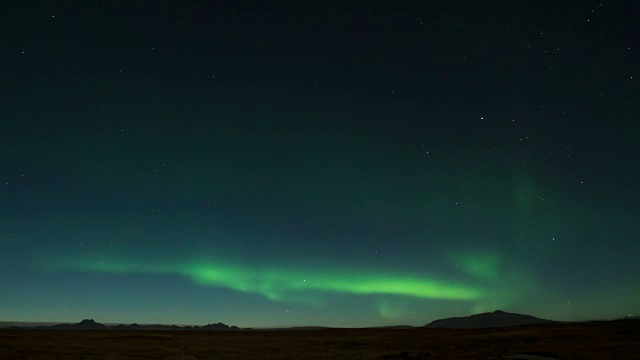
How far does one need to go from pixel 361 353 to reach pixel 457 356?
8232mm

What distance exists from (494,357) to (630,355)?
8.81m

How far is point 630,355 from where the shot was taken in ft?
106

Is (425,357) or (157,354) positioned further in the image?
(157,354)

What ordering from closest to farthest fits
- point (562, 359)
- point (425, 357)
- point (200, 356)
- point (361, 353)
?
point (562, 359) → point (425, 357) → point (200, 356) → point (361, 353)

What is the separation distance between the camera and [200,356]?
124ft

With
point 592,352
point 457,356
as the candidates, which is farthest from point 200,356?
point 592,352

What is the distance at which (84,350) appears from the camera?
4147 cm

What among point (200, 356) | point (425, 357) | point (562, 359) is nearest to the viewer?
point (562, 359)

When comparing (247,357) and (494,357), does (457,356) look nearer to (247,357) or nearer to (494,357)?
(494,357)

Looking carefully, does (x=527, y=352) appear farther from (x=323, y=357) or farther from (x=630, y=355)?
(x=323, y=357)

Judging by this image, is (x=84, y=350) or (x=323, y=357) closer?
(x=323, y=357)

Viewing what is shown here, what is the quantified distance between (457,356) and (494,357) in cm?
331

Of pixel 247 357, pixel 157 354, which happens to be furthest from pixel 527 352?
pixel 157 354

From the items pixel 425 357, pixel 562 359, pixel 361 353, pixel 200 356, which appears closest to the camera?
pixel 562 359
